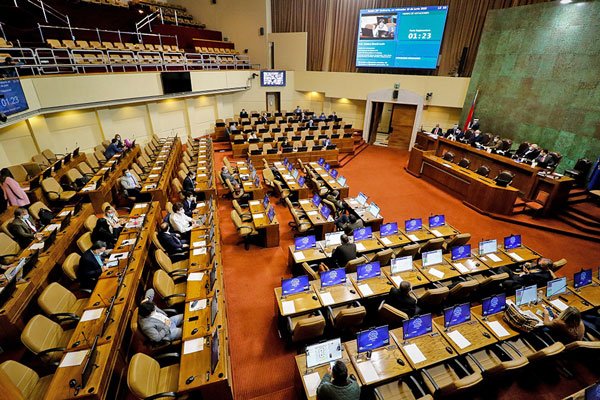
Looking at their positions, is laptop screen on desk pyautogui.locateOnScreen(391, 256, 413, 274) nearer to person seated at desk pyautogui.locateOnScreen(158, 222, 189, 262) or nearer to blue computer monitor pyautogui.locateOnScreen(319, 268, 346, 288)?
blue computer monitor pyautogui.locateOnScreen(319, 268, 346, 288)

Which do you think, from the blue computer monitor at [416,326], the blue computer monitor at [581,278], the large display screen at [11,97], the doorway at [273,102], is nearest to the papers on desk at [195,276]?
the blue computer monitor at [416,326]

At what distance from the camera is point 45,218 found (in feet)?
21.6

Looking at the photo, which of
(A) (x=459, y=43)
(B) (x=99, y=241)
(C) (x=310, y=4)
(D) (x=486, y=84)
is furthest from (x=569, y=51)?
(B) (x=99, y=241)

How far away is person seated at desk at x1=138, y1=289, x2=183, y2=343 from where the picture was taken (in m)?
3.80

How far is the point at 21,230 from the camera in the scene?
19.2ft

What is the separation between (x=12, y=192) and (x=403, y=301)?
9.01 m

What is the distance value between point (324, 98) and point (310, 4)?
18.7 feet

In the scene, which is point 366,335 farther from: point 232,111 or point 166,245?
point 232,111

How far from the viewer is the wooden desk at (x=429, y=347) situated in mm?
3754

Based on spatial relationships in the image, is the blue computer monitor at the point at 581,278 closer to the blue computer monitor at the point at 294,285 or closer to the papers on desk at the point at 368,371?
the papers on desk at the point at 368,371

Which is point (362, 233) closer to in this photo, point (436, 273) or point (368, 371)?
point (436, 273)

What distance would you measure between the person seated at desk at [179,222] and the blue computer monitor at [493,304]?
587 cm

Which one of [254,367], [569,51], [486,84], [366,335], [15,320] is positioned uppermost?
[569,51]

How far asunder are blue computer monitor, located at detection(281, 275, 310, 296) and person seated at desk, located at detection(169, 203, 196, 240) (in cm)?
295
